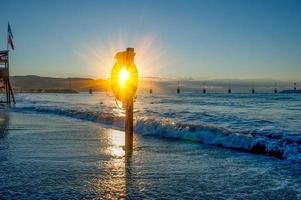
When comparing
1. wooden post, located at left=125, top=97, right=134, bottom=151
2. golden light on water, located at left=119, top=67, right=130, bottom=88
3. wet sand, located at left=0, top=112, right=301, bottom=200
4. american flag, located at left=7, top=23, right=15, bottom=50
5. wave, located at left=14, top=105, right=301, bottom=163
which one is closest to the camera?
wet sand, located at left=0, top=112, right=301, bottom=200

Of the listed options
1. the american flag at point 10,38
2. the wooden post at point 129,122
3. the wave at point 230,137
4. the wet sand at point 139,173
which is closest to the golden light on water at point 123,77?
the wooden post at point 129,122

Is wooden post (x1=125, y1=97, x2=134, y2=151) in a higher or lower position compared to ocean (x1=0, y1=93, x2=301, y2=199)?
higher

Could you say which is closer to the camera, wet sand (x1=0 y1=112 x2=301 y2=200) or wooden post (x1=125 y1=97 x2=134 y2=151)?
wet sand (x1=0 y1=112 x2=301 y2=200)

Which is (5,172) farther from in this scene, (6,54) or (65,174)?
(6,54)

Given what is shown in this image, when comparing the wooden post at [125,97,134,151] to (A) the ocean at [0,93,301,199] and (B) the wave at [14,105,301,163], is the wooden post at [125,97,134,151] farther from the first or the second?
(B) the wave at [14,105,301,163]

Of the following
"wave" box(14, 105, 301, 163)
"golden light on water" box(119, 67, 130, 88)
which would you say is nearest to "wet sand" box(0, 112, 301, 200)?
"wave" box(14, 105, 301, 163)

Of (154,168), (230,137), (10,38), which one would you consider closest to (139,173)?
(154,168)

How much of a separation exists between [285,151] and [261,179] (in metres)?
3.34

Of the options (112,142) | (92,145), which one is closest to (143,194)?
(92,145)

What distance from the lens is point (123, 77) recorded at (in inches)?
395

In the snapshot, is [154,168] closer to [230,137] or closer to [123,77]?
[123,77]

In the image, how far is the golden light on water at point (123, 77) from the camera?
32.6 feet

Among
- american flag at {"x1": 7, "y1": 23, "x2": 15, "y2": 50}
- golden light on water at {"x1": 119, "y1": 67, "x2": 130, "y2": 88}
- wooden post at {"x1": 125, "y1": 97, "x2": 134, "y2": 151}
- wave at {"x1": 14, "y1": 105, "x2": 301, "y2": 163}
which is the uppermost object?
american flag at {"x1": 7, "y1": 23, "x2": 15, "y2": 50}

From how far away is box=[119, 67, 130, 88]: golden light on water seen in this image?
9.92m
